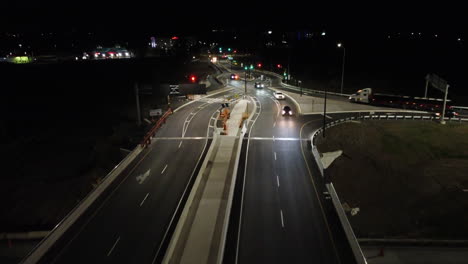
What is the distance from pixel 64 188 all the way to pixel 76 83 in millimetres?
80843

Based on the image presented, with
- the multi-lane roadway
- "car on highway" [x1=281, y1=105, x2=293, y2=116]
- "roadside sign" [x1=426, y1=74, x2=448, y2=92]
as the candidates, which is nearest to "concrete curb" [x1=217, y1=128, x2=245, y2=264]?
the multi-lane roadway

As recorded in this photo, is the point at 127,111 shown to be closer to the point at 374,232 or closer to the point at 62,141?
the point at 62,141

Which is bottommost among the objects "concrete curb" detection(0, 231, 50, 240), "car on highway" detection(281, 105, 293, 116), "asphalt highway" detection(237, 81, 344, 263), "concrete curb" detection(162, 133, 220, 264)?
"concrete curb" detection(0, 231, 50, 240)

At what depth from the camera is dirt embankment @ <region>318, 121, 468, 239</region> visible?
93.8ft

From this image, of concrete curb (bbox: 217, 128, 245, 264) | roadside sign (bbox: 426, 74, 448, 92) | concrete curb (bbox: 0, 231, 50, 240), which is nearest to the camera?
concrete curb (bbox: 217, 128, 245, 264)

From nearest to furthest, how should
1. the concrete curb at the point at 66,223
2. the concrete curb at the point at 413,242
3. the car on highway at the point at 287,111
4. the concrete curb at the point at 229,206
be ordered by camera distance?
1. the concrete curb at the point at 229,206
2. the concrete curb at the point at 66,223
3. the concrete curb at the point at 413,242
4. the car on highway at the point at 287,111

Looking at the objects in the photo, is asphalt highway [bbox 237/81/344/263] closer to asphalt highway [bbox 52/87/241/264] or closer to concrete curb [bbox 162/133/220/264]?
concrete curb [bbox 162/133/220/264]

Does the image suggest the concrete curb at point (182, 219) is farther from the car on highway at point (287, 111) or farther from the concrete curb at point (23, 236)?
the car on highway at point (287, 111)

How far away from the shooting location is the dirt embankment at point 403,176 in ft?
93.8

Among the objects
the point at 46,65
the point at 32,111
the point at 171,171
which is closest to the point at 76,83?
the point at 46,65

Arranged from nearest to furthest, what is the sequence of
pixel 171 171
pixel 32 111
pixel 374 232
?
pixel 374 232 < pixel 171 171 < pixel 32 111

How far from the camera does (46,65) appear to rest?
355 feet

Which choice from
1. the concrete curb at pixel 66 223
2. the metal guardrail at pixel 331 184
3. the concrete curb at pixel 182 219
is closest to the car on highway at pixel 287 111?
the metal guardrail at pixel 331 184

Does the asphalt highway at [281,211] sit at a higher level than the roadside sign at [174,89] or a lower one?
lower
